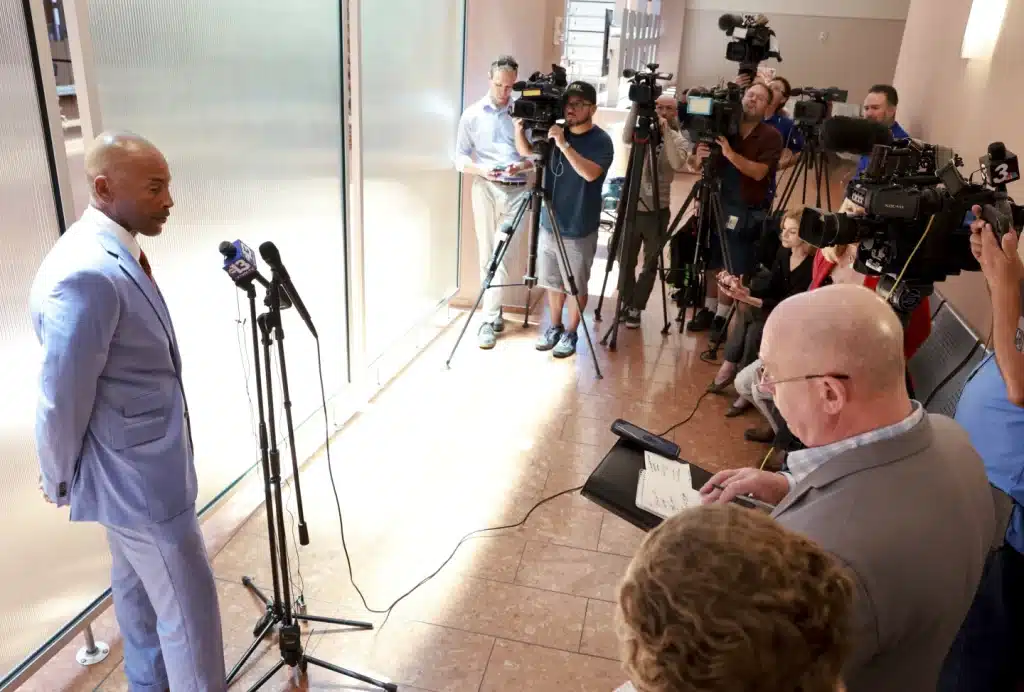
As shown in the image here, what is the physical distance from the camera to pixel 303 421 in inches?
125

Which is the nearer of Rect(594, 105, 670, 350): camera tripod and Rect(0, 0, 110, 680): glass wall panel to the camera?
Rect(0, 0, 110, 680): glass wall panel

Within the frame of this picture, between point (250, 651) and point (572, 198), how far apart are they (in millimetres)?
2897

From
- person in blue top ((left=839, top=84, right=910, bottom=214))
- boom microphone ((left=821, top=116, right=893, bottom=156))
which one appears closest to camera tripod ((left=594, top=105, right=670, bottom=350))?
person in blue top ((left=839, top=84, right=910, bottom=214))

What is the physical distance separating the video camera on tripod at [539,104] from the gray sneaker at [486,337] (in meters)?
1.27

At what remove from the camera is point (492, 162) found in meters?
4.37

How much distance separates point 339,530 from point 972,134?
332 centimetres

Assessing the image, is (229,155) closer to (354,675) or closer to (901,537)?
(354,675)

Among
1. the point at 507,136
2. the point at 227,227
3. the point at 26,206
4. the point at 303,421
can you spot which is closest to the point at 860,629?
the point at 26,206

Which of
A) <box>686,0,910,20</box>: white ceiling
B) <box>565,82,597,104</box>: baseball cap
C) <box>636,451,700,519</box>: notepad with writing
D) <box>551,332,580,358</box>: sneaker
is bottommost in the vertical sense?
<box>551,332,580,358</box>: sneaker

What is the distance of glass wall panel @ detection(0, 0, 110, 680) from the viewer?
64.1 inches

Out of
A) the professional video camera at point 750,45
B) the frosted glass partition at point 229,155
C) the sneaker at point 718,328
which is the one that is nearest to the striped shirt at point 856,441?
the frosted glass partition at point 229,155

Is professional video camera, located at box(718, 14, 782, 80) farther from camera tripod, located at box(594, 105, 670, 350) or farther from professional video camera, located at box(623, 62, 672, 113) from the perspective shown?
professional video camera, located at box(623, 62, 672, 113)

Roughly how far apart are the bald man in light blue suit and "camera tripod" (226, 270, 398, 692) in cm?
18

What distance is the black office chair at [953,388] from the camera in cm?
260
